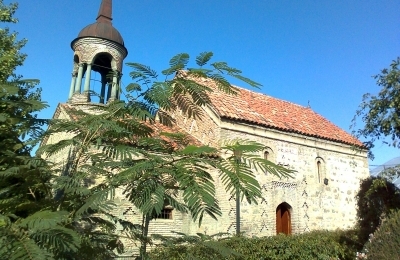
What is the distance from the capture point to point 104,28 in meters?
14.3

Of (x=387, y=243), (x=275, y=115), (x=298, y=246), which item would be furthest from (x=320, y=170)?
(x=387, y=243)

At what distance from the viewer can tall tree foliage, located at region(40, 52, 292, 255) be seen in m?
2.03

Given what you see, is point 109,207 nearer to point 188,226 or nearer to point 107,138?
point 107,138

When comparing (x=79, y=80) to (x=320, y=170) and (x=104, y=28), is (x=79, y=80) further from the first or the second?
(x=320, y=170)

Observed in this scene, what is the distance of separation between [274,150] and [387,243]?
8.74 meters

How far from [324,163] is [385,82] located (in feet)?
26.7

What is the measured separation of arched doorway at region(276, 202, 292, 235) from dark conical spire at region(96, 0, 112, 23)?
11316mm

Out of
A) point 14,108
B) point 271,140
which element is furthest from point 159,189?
point 271,140

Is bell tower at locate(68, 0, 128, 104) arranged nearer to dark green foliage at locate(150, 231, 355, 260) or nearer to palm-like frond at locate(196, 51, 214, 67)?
dark green foliage at locate(150, 231, 355, 260)

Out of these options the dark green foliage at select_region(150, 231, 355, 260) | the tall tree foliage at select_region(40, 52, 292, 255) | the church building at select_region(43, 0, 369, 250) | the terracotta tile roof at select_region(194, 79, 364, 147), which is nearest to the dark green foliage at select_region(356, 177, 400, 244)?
the dark green foliage at select_region(150, 231, 355, 260)

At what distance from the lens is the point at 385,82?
8531 millimetres

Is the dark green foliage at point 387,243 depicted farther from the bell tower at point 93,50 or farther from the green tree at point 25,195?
the bell tower at point 93,50

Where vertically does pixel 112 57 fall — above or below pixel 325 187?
above

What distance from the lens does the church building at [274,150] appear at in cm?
1323
